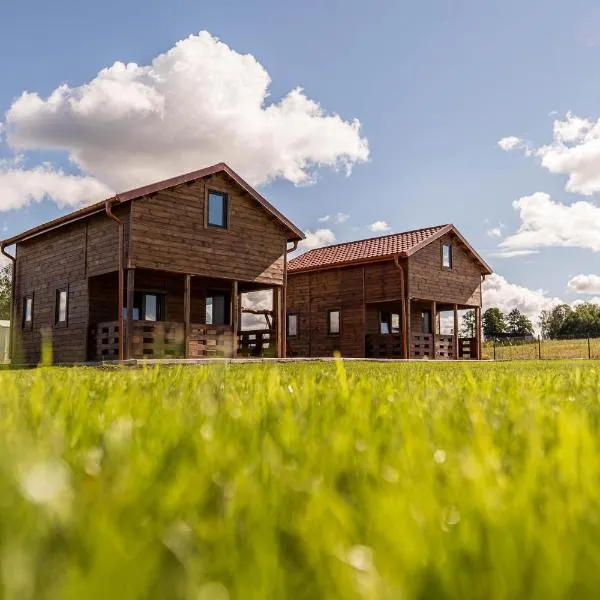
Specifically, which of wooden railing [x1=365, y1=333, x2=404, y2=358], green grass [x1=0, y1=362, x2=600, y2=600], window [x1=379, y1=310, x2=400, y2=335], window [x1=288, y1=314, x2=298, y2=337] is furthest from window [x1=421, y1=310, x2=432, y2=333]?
green grass [x1=0, y1=362, x2=600, y2=600]

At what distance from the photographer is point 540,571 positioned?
2.40 ft

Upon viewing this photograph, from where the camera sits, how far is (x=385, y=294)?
28.4 metres

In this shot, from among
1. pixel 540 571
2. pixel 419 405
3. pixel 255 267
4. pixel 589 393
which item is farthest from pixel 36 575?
pixel 255 267

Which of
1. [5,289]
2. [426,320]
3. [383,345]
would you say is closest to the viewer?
[383,345]

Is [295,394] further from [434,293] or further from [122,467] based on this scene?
[434,293]

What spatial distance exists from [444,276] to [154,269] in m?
15.3

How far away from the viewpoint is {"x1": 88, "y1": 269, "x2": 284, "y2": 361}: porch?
1919 cm

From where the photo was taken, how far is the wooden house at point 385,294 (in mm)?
28141

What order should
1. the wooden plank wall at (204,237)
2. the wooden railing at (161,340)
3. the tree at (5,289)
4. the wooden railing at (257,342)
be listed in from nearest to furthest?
the wooden railing at (161,340) → the wooden plank wall at (204,237) → the wooden railing at (257,342) → the tree at (5,289)

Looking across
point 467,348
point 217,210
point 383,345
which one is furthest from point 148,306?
point 467,348

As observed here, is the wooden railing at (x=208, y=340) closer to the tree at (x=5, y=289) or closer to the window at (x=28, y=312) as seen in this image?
the window at (x=28, y=312)

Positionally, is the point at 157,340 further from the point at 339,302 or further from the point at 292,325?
the point at 292,325

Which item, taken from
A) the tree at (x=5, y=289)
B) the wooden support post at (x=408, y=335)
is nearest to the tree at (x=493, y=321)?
the tree at (x=5, y=289)

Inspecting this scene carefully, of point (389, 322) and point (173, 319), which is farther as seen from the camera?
point (389, 322)
